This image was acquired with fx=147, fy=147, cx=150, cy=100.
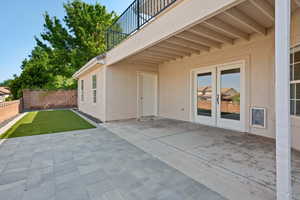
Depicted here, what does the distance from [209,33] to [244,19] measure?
820mm

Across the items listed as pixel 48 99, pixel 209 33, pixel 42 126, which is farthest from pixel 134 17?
pixel 48 99

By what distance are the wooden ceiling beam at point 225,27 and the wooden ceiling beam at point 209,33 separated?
0.29 m

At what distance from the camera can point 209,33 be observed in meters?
3.82

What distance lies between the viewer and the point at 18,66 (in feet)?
70.6

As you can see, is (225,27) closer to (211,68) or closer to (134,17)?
(211,68)

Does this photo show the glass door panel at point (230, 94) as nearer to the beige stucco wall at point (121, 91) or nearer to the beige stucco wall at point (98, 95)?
the beige stucco wall at point (121, 91)

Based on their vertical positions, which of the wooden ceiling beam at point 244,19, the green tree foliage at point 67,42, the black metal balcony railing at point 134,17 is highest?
the green tree foliage at point 67,42

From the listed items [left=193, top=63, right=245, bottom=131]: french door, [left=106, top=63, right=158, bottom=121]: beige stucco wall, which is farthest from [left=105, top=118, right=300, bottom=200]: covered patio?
[left=106, top=63, right=158, bottom=121]: beige stucco wall

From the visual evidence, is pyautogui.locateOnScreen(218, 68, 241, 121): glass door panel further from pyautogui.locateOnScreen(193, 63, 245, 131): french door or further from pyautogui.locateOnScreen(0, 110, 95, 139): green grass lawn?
pyautogui.locateOnScreen(0, 110, 95, 139): green grass lawn

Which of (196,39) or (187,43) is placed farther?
(187,43)

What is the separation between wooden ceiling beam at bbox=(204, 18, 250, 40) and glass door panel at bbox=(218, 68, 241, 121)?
1.05 m

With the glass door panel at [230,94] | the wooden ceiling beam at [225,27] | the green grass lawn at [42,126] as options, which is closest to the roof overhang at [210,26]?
the wooden ceiling beam at [225,27]

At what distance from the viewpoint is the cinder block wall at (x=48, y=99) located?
39.9 feet

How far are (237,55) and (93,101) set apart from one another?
6989 millimetres
